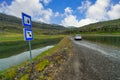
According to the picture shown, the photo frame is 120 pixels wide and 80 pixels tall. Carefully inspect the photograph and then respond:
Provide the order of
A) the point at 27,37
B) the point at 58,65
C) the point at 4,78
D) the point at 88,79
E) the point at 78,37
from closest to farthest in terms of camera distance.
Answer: the point at 88,79, the point at 27,37, the point at 4,78, the point at 58,65, the point at 78,37

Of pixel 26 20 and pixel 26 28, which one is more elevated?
pixel 26 20

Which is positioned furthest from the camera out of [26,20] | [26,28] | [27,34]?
[26,20]

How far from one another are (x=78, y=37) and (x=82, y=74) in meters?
63.7

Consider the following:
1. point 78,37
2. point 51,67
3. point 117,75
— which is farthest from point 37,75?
point 78,37

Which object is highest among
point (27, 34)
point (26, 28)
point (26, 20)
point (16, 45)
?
point (26, 20)

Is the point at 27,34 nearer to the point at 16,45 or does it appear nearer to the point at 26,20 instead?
the point at 26,20

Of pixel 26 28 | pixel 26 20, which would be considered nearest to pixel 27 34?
pixel 26 28

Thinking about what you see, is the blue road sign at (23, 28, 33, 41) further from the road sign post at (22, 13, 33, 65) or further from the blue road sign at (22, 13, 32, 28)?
the blue road sign at (22, 13, 32, 28)

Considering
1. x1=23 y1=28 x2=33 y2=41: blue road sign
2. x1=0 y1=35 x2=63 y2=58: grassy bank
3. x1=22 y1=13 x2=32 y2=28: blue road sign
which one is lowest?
x1=0 y1=35 x2=63 y2=58: grassy bank

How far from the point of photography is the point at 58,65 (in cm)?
1703

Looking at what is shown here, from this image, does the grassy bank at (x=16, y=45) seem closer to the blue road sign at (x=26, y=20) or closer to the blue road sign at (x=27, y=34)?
the blue road sign at (x=26, y=20)

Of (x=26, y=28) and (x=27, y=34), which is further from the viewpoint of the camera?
(x=27, y=34)

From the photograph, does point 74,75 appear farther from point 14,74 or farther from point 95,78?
point 14,74

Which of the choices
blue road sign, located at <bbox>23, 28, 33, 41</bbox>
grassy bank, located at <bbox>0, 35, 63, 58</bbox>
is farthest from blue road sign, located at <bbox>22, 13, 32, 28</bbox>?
grassy bank, located at <bbox>0, 35, 63, 58</bbox>
